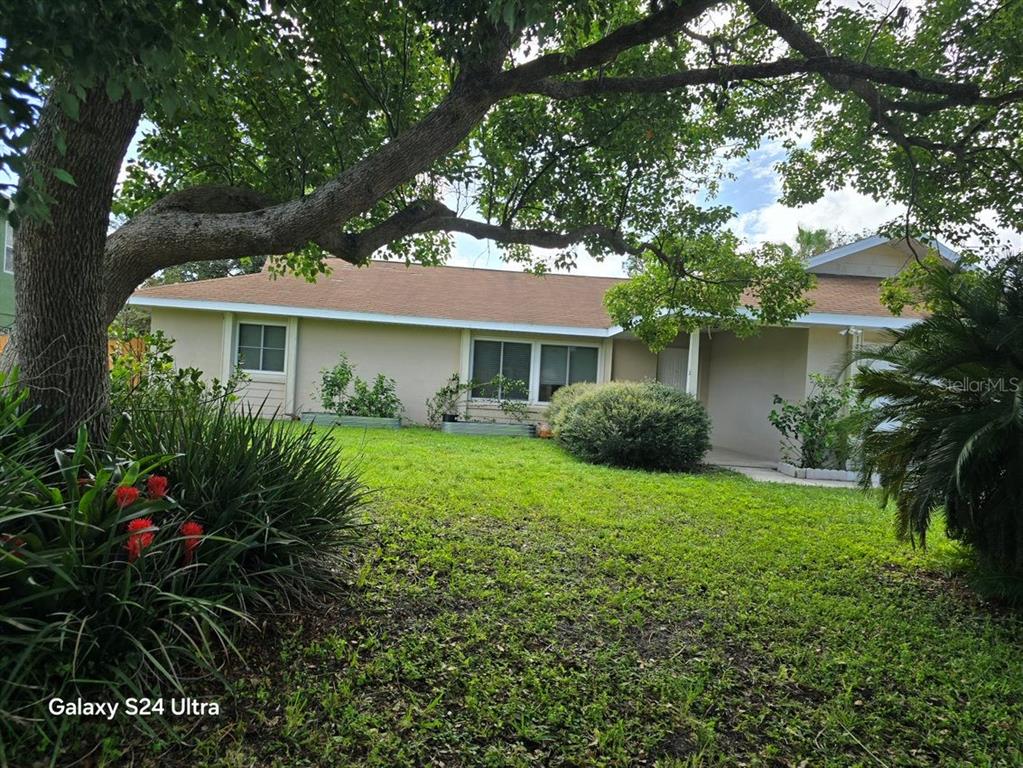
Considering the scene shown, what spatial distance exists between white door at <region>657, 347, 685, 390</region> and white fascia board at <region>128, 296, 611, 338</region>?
2.17m

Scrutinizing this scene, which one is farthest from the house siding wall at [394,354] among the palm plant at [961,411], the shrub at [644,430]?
the palm plant at [961,411]

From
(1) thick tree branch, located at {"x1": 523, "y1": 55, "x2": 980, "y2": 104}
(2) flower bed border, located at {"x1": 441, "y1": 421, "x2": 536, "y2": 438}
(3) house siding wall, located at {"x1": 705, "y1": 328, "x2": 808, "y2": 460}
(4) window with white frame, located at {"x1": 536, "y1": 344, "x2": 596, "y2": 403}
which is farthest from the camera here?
(4) window with white frame, located at {"x1": 536, "y1": 344, "x2": 596, "y2": 403}

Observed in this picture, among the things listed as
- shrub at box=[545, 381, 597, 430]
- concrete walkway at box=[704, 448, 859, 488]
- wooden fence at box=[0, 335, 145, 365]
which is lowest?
concrete walkway at box=[704, 448, 859, 488]

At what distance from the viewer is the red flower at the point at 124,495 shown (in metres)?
2.45

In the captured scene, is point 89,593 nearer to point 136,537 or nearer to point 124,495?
point 136,537

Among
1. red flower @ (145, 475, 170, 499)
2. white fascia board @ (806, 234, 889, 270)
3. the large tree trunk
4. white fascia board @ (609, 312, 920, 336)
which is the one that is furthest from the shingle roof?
red flower @ (145, 475, 170, 499)

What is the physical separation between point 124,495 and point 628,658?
A: 2.67 metres

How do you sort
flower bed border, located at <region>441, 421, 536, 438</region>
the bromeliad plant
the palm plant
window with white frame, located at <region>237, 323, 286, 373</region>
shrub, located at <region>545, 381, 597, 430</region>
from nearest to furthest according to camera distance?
the bromeliad plant, the palm plant, shrub, located at <region>545, 381, 597, 430</region>, flower bed border, located at <region>441, 421, 536, 438</region>, window with white frame, located at <region>237, 323, 286, 373</region>

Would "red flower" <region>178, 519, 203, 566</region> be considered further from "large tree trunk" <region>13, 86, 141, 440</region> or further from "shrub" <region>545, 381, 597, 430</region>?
"shrub" <region>545, 381, 597, 430</region>

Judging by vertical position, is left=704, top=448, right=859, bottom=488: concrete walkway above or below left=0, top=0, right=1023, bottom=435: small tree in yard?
below

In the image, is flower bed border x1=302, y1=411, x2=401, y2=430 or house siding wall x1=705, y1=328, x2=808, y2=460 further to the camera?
flower bed border x1=302, y1=411, x2=401, y2=430

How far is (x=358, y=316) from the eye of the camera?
13.0 m

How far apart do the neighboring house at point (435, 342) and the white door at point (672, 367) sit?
0.03m

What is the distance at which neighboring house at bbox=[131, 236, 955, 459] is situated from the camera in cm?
1261
